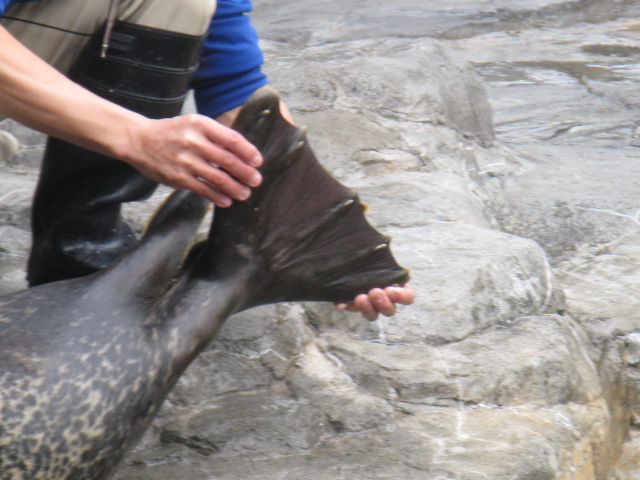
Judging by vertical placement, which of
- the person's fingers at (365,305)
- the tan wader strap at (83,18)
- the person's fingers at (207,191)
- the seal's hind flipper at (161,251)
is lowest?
the person's fingers at (365,305)

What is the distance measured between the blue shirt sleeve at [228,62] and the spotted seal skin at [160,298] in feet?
1.65

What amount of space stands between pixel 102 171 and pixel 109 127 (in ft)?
1.82

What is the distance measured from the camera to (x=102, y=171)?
1.90 m

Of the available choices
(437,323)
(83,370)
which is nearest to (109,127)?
(83,370)

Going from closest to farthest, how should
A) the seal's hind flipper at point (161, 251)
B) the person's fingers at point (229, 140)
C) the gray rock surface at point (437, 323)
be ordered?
the person's fingers at point (229, 140)
the seal's hind flipper at point (161, 251)
the gray rock surface at point (437, 323)

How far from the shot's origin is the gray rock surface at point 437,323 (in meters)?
1.66

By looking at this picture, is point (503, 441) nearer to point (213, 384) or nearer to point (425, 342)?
point (425, 342)

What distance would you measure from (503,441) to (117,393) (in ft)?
2.42

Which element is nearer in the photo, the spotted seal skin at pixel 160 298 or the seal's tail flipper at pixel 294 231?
the spotted seal skin at pixel 160 298

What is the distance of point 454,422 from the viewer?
5.71 ft

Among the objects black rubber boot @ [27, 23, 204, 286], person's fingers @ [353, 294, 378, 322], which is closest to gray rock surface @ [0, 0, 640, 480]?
person's fingers @ [353, 294, 378, 322]

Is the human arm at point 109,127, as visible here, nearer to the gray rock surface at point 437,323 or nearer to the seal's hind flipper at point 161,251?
the seal's hind flipper at point 161,251

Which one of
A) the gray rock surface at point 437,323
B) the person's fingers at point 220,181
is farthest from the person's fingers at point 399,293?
the person's fingers at point 220,181

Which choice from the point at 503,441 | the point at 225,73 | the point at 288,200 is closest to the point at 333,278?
the point at 288,200
